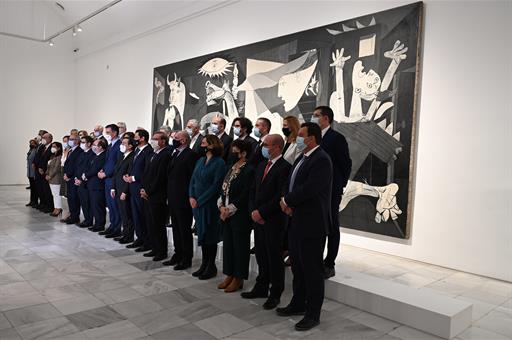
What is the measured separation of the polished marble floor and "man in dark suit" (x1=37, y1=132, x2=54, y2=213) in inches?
119

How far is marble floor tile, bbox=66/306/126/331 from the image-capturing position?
3461 millimetres

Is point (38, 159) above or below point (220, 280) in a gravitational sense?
above

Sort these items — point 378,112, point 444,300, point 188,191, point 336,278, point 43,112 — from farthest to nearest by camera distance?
point 43,112, point 378,112, point 188,191, point 336,278, point 444,300

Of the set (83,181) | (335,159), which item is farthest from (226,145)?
(83,181)

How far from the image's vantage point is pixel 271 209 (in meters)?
3.77

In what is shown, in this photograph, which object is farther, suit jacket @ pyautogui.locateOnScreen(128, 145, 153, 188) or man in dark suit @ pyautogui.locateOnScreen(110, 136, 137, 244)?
man in dark suit @ pyautogui.locateOnScreen(110, 136, 137, 244)

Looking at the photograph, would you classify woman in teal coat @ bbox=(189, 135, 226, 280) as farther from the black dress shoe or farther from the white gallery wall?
the white gallery wall

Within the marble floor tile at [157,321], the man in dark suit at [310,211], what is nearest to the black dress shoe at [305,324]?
the man in dark suit at [310,211]

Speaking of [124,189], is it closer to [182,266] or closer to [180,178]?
[180,178]

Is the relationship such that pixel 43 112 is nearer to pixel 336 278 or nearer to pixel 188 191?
pixel 188 191

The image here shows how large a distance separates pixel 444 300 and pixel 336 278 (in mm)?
990

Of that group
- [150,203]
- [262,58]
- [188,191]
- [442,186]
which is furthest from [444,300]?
[262,58]

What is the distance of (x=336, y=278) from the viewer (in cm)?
422

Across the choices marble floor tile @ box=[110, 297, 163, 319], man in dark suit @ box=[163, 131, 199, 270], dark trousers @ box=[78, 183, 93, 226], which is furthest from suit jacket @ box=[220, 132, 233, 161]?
dark trousers @ box=[78, 183, 93, 226]
